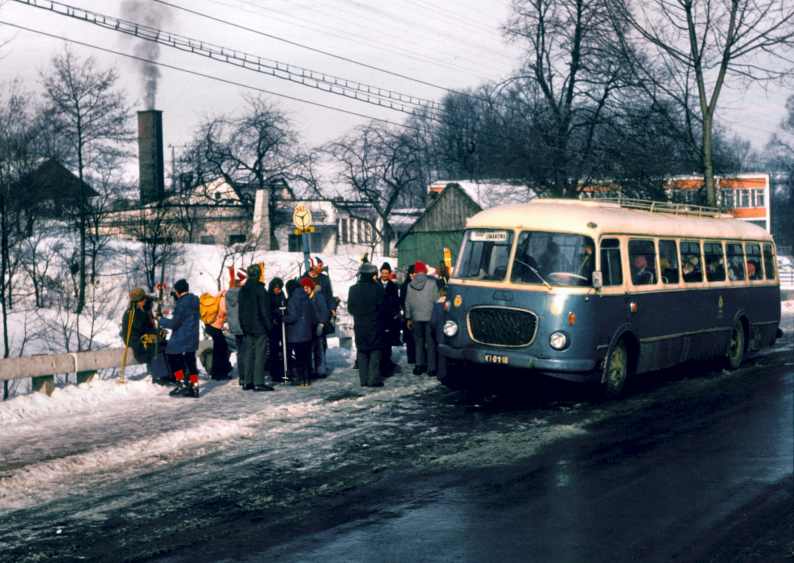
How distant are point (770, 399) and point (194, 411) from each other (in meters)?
7.77

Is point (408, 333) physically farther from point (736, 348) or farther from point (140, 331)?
point (736, 348)

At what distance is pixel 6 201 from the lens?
34281 mm

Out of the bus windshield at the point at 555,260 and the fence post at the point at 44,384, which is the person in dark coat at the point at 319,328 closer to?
the bus windshield at the point at 555,260

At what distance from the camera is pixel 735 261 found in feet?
61.5

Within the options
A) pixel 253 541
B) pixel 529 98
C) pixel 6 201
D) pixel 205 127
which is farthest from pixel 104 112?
pixel 253 541

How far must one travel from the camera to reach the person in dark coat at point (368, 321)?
1555 cm

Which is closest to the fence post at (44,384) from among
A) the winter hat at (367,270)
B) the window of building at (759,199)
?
the winter hat at (367,270)

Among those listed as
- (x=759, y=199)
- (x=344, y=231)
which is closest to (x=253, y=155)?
(x=344, y=231)

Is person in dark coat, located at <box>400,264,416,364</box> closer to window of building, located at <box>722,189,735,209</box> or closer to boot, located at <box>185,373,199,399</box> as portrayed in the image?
boot, located at <box>185,373,199,399</box>

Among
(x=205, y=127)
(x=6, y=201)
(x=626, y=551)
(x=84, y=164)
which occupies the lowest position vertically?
(x=626, y=551)

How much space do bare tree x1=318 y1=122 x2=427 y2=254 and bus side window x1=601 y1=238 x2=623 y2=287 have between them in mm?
53980

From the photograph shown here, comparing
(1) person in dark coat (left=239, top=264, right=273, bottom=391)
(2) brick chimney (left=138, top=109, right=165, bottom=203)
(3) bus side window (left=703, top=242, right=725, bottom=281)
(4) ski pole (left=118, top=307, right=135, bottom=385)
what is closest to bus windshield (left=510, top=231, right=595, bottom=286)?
(1) person in dark coat (left=239, top=264, right=273, bottom=391)

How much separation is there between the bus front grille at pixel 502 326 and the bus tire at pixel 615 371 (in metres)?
1.24

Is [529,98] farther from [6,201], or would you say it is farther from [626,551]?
[626,551]
